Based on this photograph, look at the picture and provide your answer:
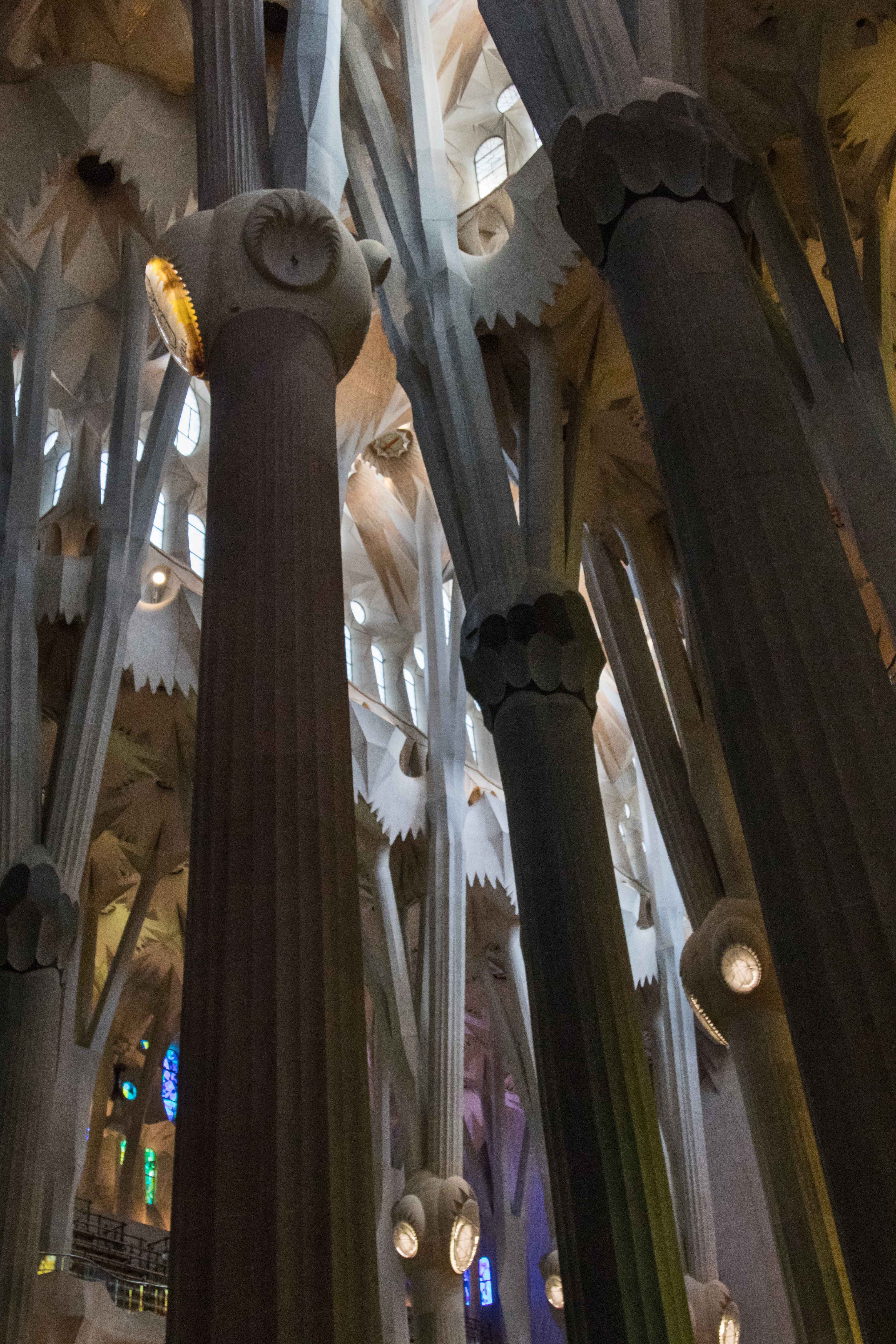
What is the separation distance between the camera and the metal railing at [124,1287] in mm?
14852

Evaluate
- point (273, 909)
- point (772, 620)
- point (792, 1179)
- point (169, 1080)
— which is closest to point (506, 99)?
point (792, 1179)

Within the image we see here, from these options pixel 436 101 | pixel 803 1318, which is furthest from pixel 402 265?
pixel 803 1318

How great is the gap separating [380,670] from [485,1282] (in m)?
14.5

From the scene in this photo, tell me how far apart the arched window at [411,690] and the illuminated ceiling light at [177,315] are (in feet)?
41.8

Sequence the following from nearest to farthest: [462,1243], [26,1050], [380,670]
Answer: [26,1050] → [462,1243] → [380,670]

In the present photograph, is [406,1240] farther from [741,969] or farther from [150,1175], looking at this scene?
[150,1175]

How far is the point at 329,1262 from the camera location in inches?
156

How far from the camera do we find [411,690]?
1947cm

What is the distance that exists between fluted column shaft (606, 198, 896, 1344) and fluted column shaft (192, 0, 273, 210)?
7.00 ft

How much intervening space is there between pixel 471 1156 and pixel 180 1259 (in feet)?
78.4

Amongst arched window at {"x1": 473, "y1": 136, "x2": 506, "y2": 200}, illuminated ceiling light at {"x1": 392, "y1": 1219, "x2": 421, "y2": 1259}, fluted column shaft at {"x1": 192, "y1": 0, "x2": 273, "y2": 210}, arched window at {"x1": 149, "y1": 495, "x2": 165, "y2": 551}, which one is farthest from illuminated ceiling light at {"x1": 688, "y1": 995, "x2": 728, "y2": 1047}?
arched window at {"x1": 473, "y1": 136, "x2": 506, "y2": 200}

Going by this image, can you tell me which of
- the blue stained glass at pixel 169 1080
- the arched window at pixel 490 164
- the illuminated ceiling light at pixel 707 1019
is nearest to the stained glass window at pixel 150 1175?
the blue stained glass at pixel 169 1080

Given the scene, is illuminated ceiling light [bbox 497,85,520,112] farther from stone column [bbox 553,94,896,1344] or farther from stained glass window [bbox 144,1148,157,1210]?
stained glass window [bbox 144,1148,157,1210]

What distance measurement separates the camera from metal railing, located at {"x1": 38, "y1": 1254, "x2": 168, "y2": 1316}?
1485 cm
